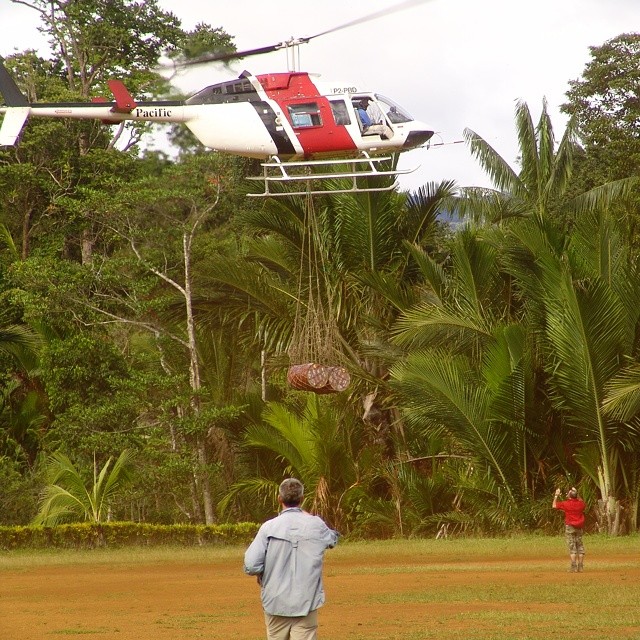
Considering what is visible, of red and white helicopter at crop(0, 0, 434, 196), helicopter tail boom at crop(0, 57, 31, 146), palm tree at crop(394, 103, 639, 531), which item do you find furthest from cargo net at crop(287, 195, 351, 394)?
helicopter tail boom at crop(0, 57, 31, 146)

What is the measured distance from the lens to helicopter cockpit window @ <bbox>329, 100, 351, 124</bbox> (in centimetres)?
1980

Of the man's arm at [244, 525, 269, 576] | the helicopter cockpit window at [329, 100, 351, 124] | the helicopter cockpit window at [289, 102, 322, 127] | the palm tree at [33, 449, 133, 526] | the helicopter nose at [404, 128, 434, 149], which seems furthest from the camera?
the palm tree at [33, 449, 133, 526]

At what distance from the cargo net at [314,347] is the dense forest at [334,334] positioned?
12 centimetres

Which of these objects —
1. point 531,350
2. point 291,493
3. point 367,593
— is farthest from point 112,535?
point 291,493

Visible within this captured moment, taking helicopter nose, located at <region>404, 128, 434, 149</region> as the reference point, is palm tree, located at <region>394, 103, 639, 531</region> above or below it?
below

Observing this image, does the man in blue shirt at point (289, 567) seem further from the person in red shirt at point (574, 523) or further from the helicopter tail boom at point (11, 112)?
the helicopter tail boom at point (11, 112)

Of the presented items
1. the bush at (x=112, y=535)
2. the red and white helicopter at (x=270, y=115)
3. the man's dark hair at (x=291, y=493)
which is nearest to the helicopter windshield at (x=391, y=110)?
the red and white helicopter at (x=270, y=115)

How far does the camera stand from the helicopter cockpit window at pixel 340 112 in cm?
1980

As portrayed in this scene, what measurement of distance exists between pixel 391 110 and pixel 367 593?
8717mm

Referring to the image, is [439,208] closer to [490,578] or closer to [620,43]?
[620,43]

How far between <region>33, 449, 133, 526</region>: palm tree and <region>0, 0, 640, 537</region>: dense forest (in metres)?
0.09

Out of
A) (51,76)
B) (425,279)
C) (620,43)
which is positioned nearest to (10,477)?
(425,279)

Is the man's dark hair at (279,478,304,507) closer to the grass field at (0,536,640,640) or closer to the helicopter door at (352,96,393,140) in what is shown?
the grass field at (0,536,640,640)

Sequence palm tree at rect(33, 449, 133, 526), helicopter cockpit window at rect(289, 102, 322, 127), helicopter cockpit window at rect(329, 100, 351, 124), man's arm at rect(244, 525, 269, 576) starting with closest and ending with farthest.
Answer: man's arm at rect(244, 525, 269, 576) < helicopter cockpit window at rect(289, 102, 322, 127) < helicopter cockpit window at rect(329, 100, 351, 124) < palm tree at rect(33, 449, 133, 526)
